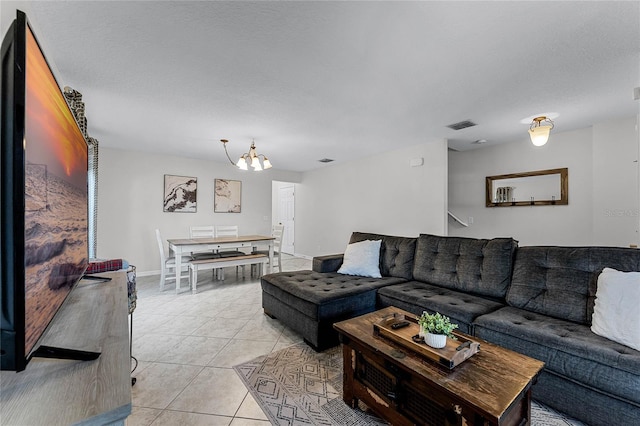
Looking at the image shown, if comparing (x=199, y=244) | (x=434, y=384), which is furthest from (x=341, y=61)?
(x=199, y=244)

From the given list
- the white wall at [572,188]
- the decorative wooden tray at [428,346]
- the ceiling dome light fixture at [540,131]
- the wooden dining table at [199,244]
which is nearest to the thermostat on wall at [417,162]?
the white wall at [572,188]

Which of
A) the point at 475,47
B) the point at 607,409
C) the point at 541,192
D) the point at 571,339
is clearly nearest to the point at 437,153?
the point at 541,192

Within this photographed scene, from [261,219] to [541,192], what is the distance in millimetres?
5339

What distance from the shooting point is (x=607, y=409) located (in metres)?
1.38

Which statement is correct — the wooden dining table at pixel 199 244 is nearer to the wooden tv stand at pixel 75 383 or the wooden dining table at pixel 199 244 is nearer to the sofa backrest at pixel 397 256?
the sofa backrest at pixel 397 256

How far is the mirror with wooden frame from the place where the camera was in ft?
12.1

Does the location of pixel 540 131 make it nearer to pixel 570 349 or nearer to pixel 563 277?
pixel 563 277

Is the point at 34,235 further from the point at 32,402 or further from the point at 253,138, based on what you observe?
the point at 253,138

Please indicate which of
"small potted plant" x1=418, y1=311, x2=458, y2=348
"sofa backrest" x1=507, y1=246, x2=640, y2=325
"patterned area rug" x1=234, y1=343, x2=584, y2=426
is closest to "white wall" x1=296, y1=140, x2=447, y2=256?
"sofa backrest" x1=507, y1=246, x2=640, y2=325

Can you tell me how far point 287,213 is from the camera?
800 centimetres

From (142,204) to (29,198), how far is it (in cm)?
506

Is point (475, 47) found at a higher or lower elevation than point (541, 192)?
higher

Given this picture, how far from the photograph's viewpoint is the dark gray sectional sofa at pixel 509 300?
4.69ft

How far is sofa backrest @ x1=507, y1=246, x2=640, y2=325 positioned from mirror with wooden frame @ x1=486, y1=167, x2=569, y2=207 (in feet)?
A: 6.99
